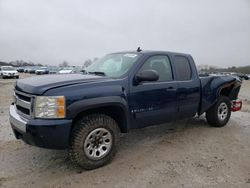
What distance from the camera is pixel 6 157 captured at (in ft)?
14.3

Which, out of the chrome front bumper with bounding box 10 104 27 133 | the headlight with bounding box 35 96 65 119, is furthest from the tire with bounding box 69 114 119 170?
the chrome front bumper with bounding box 10 104 27 133

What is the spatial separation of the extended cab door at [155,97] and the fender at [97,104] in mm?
189

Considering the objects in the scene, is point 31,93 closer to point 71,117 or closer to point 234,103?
point 71,117

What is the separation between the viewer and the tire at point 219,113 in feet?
20.2

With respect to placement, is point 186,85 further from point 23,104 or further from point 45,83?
point 23,104

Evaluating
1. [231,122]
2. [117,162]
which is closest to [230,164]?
[117,162]

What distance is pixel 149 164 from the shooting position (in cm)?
410

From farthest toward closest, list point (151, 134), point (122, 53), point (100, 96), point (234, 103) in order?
point (234, 103)
point (151, 134)
point (122, 53)
point (100, 96)

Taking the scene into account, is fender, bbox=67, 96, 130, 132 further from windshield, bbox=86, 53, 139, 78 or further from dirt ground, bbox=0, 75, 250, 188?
dirt ground, bbox=0, 75, 250, 188

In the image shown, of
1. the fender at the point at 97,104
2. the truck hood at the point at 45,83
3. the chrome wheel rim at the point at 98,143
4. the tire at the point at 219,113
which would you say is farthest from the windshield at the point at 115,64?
the tire at the point at 219,113

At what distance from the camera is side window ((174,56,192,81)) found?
5.20 meters

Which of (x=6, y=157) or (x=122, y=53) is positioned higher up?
(x=122, y=53)

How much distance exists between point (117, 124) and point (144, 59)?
4.18ft

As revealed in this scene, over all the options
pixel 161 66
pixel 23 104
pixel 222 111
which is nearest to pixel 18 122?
pixel 23 104
